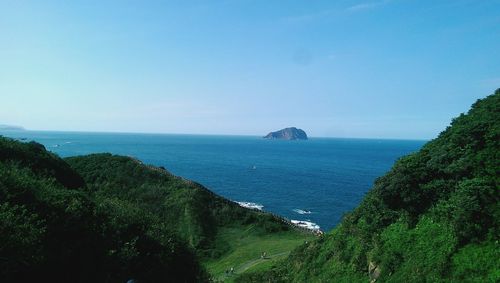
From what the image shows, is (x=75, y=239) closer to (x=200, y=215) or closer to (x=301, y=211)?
(x=200, y=215)

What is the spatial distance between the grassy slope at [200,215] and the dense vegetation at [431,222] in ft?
42.9

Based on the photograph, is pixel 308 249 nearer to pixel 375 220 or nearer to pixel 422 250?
pixel 375 220

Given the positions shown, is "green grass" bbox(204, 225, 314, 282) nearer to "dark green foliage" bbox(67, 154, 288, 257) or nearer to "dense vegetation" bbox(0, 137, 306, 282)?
"dark green foliage" bbox(67, 154, 288, 257)

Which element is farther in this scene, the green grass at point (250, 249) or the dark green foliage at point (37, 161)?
the green grass at point (250, 249)

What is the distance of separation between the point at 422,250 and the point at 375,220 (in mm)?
6598

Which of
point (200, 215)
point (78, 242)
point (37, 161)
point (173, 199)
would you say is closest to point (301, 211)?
point (200, 215)

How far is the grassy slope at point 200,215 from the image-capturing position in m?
54.5

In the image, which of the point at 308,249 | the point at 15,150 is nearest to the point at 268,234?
the point at 308,249

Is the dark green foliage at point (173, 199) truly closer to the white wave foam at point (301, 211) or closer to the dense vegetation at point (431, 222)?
the white wave foam at point (301, 211)

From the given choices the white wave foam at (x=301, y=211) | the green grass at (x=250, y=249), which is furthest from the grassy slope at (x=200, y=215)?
the white wave foam at (x=301, y=211)

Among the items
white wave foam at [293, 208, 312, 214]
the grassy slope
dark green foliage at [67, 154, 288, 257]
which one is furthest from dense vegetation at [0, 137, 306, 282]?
white wave foam at [293, 208, 312, 214]

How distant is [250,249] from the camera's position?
5572cm

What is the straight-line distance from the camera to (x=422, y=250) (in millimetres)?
25797

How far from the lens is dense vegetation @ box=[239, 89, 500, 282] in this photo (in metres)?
23.4
